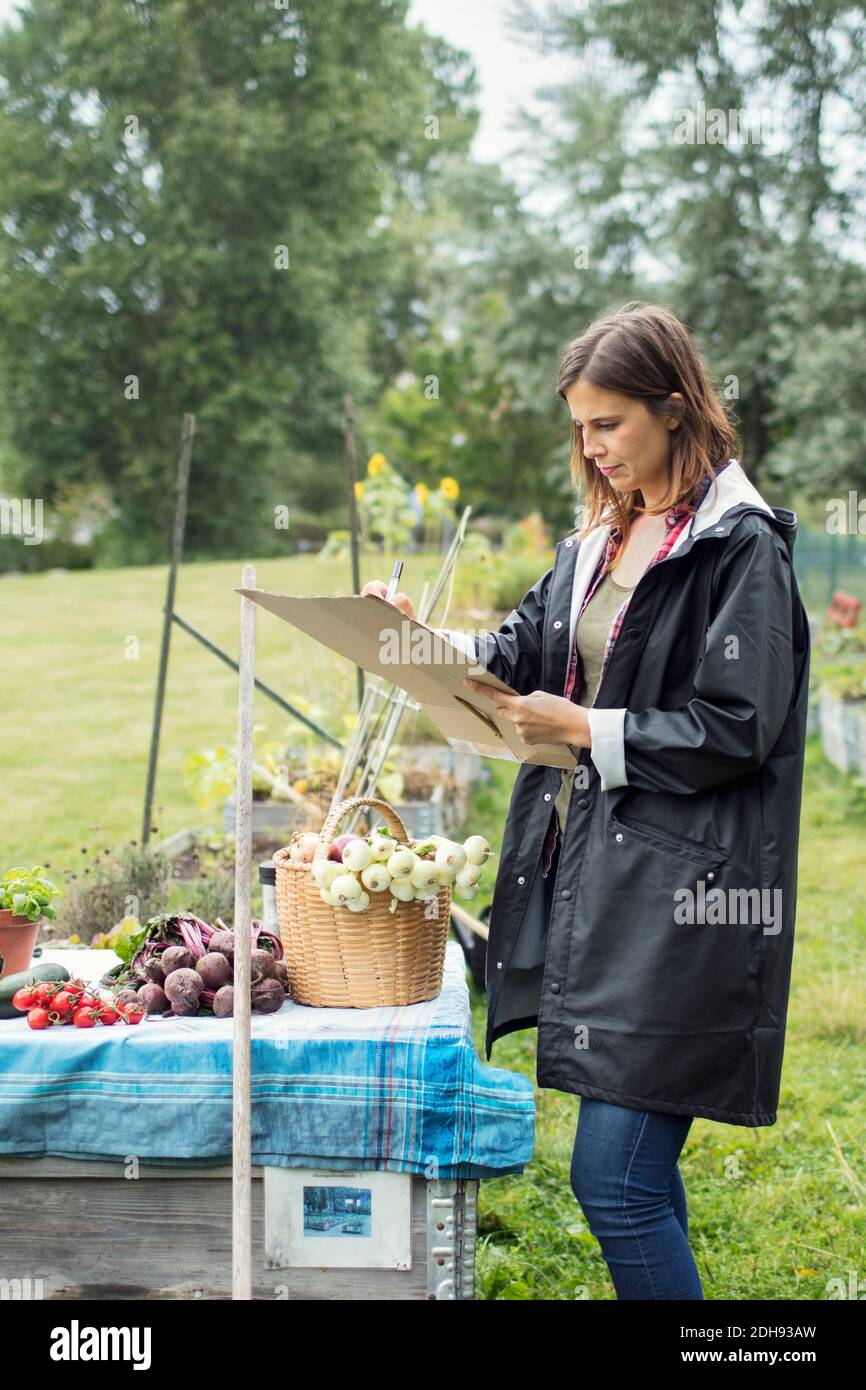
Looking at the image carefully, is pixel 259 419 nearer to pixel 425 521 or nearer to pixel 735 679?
pixel 425 521

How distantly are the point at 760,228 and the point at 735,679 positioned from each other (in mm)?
15211

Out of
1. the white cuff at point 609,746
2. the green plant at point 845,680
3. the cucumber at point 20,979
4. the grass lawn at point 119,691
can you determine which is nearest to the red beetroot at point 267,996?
the cucumber at point 20,979

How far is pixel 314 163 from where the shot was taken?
75.1ft

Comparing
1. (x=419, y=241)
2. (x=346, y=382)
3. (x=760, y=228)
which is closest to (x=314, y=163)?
(x=346, y=382)

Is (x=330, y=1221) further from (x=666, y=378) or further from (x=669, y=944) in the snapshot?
(x=666, y=378)

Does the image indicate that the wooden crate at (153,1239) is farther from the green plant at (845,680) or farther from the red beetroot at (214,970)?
the green plant at (845,680)

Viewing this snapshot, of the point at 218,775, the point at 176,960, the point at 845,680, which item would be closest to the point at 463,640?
the point at 176,960

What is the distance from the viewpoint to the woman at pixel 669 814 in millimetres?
1865

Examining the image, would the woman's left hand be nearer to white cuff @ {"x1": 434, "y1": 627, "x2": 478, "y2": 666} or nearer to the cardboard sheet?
the cardboard sheet

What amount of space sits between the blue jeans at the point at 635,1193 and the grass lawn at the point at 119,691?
2919 millimetres

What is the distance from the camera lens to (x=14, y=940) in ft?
8.52

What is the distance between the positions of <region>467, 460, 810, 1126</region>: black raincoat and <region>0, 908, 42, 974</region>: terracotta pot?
1159 millimetres

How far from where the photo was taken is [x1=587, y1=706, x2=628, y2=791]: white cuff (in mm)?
1895

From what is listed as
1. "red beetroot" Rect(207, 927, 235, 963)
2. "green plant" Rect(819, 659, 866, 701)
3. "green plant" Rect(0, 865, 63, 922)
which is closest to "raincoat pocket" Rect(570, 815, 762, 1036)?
"red beetroot" Rect(207, 927, 235, 963)
